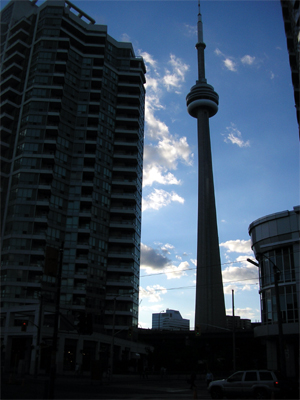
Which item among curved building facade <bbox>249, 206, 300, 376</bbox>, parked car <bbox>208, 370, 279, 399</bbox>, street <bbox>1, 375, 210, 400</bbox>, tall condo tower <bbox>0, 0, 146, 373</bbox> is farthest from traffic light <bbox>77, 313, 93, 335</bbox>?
tall condo tower <bbox>0, 0, 146, 373</bbox>

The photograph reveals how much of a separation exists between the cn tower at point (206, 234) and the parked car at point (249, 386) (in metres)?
71.6

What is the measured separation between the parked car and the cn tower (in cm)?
7160

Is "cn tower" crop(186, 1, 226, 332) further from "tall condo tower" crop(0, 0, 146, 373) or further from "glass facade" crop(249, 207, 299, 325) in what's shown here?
"glass facade" crop(249, 207, 299, 325)

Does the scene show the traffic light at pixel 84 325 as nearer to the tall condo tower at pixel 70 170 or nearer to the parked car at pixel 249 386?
the parked car at pixel 249 386

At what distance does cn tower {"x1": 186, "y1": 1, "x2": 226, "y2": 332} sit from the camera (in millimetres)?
102312

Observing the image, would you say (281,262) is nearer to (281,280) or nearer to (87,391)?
(281,280)

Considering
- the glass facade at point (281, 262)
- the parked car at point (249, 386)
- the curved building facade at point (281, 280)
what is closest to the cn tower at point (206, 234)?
the curved building facade at point (281, 280)

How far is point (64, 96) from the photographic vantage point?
82250mm

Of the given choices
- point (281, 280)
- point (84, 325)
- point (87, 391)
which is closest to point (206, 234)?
point (281, 280)

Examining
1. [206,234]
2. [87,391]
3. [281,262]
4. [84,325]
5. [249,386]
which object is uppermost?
[206,234]

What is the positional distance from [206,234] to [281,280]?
60376 mm

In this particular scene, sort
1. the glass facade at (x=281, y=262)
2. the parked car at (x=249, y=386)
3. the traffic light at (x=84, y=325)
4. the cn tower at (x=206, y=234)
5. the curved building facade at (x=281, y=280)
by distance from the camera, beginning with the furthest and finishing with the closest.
Result: the cn tower at (x=206, y=234) → the glass facade at (x=281, y=262) → the curved building facade at (x=281, y=280) → the parked car at (x=249, y=386) → the traffic light at (x=84, y=325)

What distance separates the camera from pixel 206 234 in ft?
353

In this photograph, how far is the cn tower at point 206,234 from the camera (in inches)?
4028
